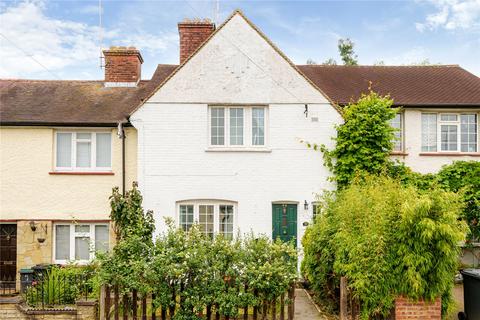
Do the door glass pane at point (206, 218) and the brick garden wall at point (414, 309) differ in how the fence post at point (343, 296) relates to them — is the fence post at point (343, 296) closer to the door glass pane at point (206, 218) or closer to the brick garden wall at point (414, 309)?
the brick garden wall at point (414, 309)

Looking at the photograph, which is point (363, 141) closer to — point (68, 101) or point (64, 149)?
point (64, 149)

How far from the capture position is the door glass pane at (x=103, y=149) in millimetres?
16438

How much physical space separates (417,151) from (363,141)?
2787 mm

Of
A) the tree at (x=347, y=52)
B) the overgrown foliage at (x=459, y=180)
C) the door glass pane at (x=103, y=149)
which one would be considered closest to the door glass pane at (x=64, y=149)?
the door glass pane at (x=103, y=149)

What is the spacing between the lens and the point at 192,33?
18.0 metres

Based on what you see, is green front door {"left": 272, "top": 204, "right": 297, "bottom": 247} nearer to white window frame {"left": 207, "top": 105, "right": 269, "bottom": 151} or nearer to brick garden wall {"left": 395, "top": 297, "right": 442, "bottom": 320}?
white window frame {"left": 207, "top": 105, "right": 269, "bottom": 151}

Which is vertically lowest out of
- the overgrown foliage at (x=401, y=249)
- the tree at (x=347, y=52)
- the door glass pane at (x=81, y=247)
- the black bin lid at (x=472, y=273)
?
the door glass pane at (x=81, y=247)

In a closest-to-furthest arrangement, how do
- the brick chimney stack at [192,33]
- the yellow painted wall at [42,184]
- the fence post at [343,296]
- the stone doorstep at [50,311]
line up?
the fence post at [343,296] < the stone doorstep at [50,311] < the yellow painted wall at [42,184] < the brick chimney stack at [192,33]

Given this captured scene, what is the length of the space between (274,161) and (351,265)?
251 inches

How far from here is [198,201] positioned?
1562 cm

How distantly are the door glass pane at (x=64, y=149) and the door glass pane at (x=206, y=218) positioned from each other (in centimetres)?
506

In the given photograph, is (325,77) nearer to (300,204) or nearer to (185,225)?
(300,204)

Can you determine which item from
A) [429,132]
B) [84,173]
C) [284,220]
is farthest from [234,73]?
[429,132]

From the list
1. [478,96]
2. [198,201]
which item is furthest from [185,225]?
[478,96]
